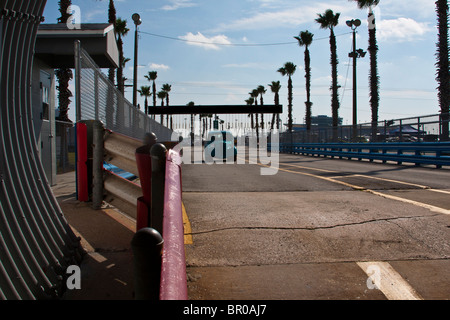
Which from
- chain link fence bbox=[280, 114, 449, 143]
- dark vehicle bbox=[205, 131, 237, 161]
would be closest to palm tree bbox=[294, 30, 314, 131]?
chain link fence bbox=[280, 114, 449, 143]

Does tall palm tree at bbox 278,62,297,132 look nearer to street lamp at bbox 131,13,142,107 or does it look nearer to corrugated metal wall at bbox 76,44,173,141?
street lamp at bbox 131,13,142,107

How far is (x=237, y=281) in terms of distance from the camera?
325 cm

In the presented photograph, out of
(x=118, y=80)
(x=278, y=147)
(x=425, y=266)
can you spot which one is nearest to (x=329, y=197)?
(x=425, y=266)

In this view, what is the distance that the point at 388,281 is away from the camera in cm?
320

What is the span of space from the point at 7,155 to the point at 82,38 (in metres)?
7.71

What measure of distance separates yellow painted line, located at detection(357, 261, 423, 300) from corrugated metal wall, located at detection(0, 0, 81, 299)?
244 centimetres

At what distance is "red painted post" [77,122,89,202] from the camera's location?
5340 mm

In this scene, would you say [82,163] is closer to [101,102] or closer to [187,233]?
[187,233]

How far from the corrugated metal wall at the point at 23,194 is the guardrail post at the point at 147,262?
3.60 feet

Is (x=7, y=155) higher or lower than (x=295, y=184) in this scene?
higher

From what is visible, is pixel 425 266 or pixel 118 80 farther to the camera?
pixel 118 80
